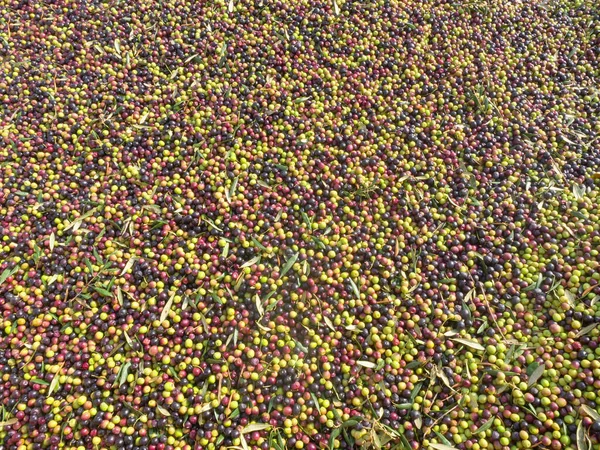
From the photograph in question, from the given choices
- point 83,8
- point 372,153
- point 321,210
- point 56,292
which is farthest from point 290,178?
point 83,8

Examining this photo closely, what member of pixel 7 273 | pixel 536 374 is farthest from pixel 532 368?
pixel 7 273

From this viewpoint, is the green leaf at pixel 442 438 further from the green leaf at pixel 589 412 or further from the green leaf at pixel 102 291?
the green leaf at pixel 102 291

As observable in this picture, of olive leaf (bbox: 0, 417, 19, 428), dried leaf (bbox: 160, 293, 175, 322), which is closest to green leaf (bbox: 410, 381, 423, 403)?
dried leaf (bbox: 160, 293, 175, 322)

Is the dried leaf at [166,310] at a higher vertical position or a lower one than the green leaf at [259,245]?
lower

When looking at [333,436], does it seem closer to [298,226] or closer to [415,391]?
[415,391]

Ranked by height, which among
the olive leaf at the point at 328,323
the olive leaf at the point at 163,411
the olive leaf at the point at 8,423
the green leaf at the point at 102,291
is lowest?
the olive leaf at the point at 8,423

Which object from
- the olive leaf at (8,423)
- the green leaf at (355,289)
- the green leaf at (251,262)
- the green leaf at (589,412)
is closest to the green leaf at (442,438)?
the green leaf at (589,412)

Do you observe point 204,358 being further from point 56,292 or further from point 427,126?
point 427,126
